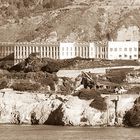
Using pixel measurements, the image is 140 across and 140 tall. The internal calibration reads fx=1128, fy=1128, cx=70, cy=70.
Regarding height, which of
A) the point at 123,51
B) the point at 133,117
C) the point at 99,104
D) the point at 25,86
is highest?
the point at 123,51

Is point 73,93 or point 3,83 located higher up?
point 3,83

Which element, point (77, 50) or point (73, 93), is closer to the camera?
point (73, 93)

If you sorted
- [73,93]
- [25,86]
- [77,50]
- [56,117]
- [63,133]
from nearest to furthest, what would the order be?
1. [63,133]
2. [56,117]
3. [73,93]
4. [25,86]
5. [77,50]

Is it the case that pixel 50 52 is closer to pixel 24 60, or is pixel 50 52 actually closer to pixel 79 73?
pixel 24 60

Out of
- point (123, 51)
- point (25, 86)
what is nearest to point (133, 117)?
point (25, 86)

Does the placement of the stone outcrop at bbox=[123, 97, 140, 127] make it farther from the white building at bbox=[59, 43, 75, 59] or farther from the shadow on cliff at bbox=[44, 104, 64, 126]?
the white building at bbox=[59, 43, 75, 59]

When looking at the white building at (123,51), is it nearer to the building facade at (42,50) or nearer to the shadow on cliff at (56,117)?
the building facade at (42,50)

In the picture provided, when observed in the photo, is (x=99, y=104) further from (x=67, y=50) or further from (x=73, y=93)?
(x=67, y=50)

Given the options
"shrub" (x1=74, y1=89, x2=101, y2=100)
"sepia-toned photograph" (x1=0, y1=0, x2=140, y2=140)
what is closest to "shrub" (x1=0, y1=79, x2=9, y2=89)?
"sepia-toned photograph" (x1=0, y1=0, x2=140, y2=140)

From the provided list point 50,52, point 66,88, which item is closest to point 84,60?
point 50,52
